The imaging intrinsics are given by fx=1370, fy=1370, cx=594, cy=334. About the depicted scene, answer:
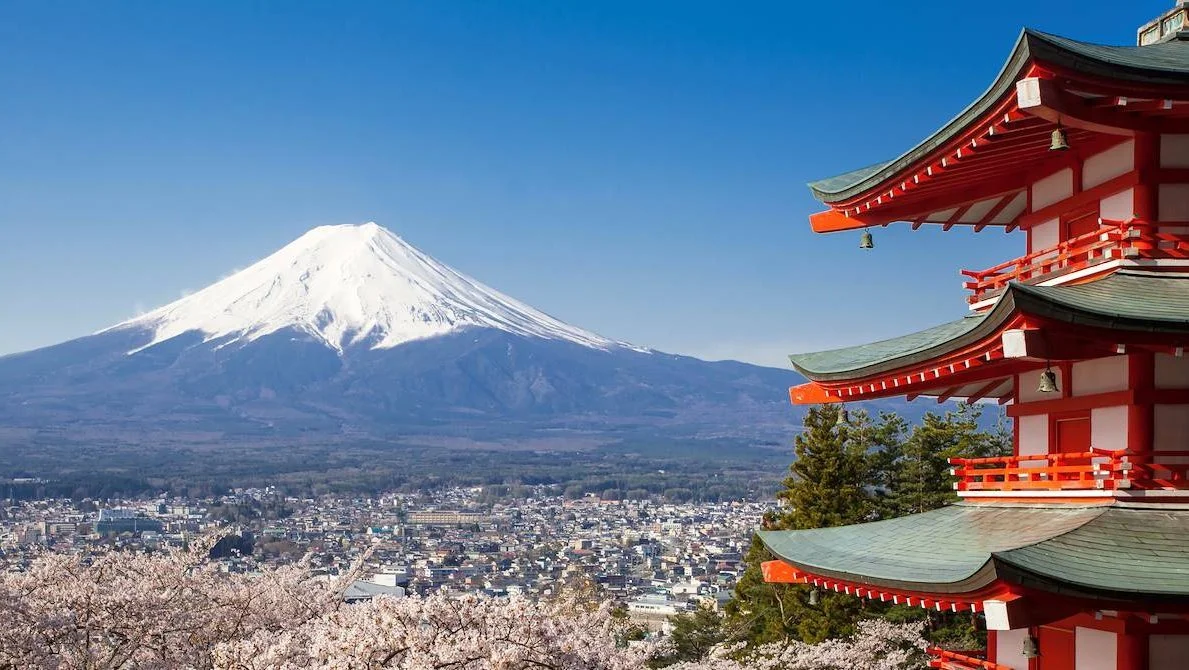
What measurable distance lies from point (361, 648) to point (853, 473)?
853 inches

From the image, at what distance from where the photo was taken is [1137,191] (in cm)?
984

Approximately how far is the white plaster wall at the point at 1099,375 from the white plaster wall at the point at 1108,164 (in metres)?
1.38

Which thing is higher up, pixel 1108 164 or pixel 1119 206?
pixel 1108 164

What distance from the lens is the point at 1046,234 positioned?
11219 mm

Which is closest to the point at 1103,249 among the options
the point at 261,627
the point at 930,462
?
the point at 261,627

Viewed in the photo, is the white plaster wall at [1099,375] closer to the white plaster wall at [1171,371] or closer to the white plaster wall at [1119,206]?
the white plaster wall at [1171,371]

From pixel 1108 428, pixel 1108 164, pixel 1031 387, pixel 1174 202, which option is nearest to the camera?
pixel 1174 202

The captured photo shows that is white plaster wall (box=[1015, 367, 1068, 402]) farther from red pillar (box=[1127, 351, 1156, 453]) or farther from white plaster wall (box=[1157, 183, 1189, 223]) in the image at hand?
white plaster wall (box=[1157, 183, 1189, 223])

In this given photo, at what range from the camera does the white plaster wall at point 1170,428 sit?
9703 millimetres

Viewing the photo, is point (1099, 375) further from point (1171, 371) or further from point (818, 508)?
point (818, 508)

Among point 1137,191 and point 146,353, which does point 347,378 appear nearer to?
point 146,353

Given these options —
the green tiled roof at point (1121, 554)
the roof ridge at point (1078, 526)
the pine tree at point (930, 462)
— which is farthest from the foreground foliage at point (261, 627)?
the pine tree at point (930, 462)

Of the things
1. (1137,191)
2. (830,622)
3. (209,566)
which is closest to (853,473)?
(830,622)

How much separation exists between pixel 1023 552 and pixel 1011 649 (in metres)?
2.90
